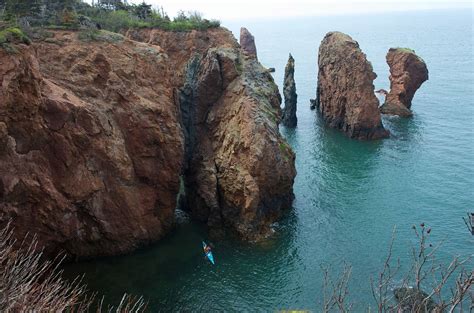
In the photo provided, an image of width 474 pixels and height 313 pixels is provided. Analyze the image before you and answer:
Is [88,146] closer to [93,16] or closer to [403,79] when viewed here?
[93,16]

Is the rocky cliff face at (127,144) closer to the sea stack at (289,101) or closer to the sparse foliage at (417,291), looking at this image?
the sparse foliage at (417,291)

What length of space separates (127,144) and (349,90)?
4407 cm

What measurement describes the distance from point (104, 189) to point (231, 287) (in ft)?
40.7

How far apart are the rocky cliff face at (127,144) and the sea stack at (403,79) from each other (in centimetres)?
4105

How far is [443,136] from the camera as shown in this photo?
219 feet

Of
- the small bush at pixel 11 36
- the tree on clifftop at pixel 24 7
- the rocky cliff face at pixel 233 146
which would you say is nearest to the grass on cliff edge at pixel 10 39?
the small bush at pixel 11 36

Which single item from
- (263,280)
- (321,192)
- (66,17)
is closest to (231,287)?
(263,280)

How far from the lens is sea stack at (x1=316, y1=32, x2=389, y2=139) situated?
67562 millimetres

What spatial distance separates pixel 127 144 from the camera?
37.1m

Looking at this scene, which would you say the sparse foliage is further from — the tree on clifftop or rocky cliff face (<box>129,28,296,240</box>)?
the tree on clifftop

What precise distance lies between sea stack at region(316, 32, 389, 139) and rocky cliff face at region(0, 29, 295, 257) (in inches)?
1036

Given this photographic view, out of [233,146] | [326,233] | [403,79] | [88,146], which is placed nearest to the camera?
[88,146]

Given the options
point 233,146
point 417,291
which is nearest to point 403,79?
point 233,146

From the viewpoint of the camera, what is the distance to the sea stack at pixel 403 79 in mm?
79750
